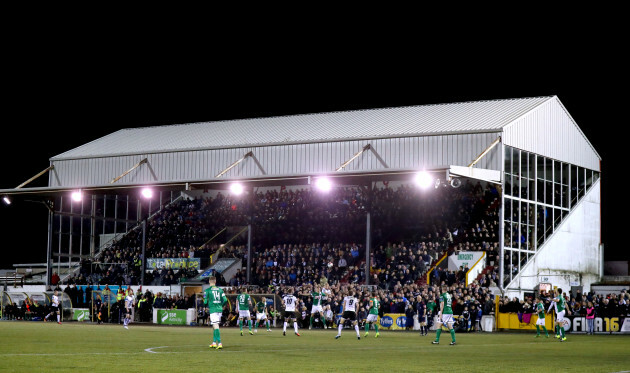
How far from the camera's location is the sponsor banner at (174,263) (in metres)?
61.9

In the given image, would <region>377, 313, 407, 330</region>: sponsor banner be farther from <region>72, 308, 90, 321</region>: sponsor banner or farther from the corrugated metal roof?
<region>72, 308, 90, 321</region>: sponsor banner

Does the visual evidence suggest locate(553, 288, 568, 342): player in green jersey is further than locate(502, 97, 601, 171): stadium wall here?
No

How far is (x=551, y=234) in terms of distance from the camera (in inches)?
2108

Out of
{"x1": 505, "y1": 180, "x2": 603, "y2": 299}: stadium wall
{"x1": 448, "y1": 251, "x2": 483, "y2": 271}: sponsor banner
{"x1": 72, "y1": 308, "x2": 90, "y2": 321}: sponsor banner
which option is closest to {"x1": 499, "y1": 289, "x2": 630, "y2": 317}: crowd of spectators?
{"x1": 505, "y1": 180, "x2": 603, "y2": 299}: stadium wall

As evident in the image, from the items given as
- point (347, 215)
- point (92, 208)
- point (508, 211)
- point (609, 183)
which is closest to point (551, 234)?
point (508, 211)

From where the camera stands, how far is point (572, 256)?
5566 centimetres

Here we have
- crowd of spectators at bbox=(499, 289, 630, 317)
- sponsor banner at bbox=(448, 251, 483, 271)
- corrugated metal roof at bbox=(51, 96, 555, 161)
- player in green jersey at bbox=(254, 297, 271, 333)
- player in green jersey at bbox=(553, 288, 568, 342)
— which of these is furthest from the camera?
corrugated metal roof at bbox=(51, 96, 555, 161)

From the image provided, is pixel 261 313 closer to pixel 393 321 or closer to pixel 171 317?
pixel 393 321

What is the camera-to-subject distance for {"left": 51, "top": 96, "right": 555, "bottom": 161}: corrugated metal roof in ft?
173

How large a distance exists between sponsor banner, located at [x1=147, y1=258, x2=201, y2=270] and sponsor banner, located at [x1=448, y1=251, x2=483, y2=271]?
18.3 meters

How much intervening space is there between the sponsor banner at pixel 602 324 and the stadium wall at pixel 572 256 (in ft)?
18.7

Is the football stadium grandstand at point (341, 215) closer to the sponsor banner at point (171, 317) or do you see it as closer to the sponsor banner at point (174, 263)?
the sponsor banner at point (174, 263)

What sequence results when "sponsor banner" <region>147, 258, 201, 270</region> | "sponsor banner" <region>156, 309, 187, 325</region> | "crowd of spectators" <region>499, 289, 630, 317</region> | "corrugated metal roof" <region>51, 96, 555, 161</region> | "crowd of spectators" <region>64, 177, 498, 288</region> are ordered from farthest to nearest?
"sponsor banner" <region>147, 258, 201, 270</region>, "crowd of spectators" <region>64, 177, 498, 288</region>, "corrugated metal roof" <region>51, 96, 555, 161</region>, "sponsor banner" <region>156, 309, 187, 325</region>, "crowd of spectators" <region>499, 289, 630, 317</region>

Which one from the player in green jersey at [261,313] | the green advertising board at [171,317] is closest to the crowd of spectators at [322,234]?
the green advertising board at [171,317]
